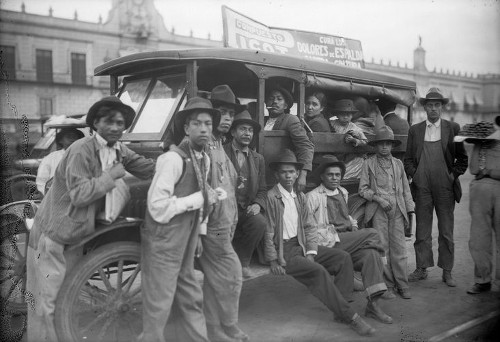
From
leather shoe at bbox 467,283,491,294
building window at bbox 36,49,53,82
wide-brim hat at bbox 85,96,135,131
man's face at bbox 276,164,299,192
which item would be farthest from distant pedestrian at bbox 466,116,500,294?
building window at bbox 36,49,53,82

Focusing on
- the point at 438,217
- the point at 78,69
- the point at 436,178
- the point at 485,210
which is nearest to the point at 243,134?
the point at 436,178

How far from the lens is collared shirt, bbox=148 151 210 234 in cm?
355

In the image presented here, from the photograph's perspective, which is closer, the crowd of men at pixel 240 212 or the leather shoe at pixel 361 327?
the crowd of men at pixel 240 212

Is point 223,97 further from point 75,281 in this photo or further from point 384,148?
point 384,148

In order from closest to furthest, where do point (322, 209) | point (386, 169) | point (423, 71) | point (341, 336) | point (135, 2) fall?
1. point (341, 336)
2. point (322, 209)
3. point (386, 169)
4. point (135, 2)
5. point (423, 71)

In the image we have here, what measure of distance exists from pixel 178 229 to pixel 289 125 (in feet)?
6.60

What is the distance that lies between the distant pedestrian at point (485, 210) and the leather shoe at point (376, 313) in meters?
1.53

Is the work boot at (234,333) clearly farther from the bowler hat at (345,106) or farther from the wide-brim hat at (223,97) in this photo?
the bowler hat at (345,106)

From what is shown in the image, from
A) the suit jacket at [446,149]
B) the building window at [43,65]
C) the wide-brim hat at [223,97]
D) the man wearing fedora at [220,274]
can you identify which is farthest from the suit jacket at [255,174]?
the building window at [43,65]

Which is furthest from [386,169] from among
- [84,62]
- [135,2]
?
[135,2]

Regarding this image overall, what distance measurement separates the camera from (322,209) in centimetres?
509

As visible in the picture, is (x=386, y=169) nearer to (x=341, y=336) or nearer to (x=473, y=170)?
(x=473, y=170)

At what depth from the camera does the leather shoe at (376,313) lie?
4.61 m

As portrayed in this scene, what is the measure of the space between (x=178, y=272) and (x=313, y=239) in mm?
1562
